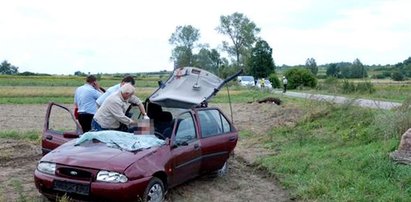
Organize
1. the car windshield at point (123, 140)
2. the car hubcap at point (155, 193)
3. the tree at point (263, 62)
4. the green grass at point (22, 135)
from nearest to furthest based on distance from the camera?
the car hubcap at point (155, 193), the car windshield at point (123, 140), the green grass at point (22, 135), the tree at point (263, 62)

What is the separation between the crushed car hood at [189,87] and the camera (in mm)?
9125

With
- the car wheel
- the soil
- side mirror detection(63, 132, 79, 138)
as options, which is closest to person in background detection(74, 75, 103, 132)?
side mirror detection(63, 132, 79, 138)

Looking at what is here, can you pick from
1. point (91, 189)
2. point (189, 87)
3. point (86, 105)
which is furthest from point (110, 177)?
point (189, 87)

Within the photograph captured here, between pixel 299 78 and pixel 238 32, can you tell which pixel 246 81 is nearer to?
pixel 299 78

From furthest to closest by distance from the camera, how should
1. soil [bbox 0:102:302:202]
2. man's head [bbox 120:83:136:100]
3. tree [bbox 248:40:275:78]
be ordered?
tree [bbox 248:40:275:78] < man's head [bbox 120:83:136:100] < soil [bbox 0:102:302:202]

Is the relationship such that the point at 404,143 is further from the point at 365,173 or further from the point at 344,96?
the point at 344,96

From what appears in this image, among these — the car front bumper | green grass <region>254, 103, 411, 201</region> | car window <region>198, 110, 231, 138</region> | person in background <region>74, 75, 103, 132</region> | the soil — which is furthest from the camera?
person in background <region>74, 75, 103, 132</region>

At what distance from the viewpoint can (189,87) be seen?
9648mm

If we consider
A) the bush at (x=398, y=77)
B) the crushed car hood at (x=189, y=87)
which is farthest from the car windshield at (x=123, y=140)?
the bush at (x=398, y=77)

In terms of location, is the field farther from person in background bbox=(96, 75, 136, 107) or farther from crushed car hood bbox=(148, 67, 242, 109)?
person in background bbox=(96, 75, 136, 107)

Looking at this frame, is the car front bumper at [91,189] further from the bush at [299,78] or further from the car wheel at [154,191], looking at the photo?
the bush at [299,78]

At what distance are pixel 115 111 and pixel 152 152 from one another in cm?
132

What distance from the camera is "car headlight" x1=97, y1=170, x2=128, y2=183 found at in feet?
20.4

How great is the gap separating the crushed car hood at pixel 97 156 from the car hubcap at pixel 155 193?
47 cm
